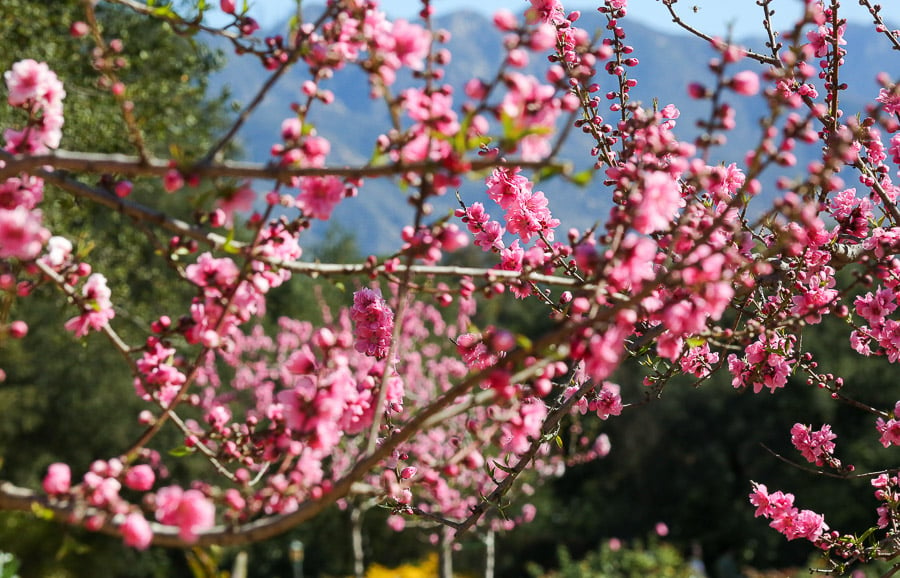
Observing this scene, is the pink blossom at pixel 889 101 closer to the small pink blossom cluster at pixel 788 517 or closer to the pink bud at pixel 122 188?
the small pink blossom cluster at pixel 788 517

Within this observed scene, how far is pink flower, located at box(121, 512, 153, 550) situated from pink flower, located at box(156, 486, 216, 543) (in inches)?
1.6

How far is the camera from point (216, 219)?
168 cm

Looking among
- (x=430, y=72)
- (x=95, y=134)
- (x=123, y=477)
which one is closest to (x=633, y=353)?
(x=430, y=72)

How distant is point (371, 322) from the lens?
92.6 inches

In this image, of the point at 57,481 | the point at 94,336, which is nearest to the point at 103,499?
the point at 57,481

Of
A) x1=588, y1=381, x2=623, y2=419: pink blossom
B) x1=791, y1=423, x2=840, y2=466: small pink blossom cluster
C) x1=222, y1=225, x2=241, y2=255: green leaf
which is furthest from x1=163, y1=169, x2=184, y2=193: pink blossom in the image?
x1=791, y1=423, x2=840, y2=466: small pink blossom cluster

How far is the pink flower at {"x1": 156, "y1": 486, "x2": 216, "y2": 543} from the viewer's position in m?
1.34

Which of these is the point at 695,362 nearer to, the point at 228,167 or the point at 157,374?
the point at 157,374

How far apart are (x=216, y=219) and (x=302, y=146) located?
270 mm

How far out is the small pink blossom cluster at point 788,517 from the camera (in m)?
3.04

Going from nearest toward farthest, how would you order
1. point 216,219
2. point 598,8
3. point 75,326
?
point 216,219 < point 75,326 < point 598,8

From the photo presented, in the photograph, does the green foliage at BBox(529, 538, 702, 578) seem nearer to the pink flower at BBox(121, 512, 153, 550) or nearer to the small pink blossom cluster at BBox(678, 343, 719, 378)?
the small pink blossom cluster at BBox(678, 343, 719, 378)

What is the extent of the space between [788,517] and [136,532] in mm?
2615

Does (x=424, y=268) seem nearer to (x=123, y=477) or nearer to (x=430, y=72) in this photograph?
(x=430, y=72)
